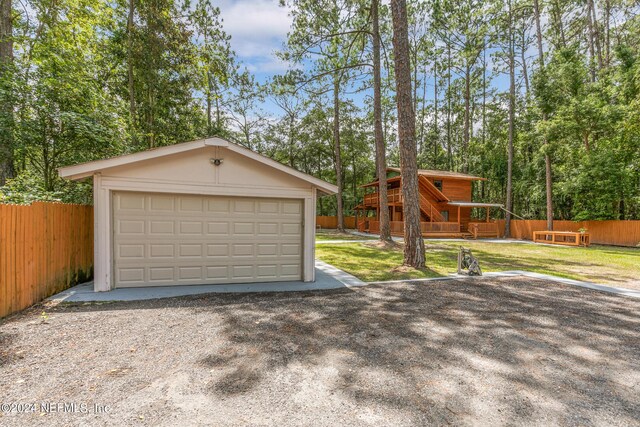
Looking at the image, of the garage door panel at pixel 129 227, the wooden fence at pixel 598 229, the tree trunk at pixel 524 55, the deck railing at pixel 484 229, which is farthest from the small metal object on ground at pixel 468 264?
the tree trunk at pixel 524 55

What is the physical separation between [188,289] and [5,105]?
6.54 m

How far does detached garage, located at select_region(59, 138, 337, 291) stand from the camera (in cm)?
573

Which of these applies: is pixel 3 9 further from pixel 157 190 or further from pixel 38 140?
pixel 157 190

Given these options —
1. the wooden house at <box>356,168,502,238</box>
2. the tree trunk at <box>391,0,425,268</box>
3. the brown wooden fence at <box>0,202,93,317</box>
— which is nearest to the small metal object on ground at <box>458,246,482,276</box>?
the tree trunk at <box>391,0,425,268</box>

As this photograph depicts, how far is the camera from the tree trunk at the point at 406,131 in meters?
8.09

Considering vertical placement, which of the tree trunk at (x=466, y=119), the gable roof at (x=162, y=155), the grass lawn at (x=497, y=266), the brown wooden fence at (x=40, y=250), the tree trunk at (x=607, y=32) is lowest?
the grass lawn at (x=497, y=266)

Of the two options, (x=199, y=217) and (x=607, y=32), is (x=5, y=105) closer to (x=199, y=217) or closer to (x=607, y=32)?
(x=199, y=217)

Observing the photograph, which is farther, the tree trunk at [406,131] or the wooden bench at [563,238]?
the wooden bench at [563,238]

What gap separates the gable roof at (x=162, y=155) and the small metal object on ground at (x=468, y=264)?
164 inches

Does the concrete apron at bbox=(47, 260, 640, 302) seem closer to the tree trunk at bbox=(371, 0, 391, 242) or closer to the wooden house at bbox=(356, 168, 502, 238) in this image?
the tree trunk at bbox=(371, 0, 391, 242)

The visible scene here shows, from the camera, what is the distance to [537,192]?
21.8m

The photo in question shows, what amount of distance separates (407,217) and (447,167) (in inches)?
983

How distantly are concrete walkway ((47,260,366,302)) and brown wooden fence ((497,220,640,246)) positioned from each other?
734 inches

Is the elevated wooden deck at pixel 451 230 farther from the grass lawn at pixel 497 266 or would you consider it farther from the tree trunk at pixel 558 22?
the tree trunk at pixel 558 22
